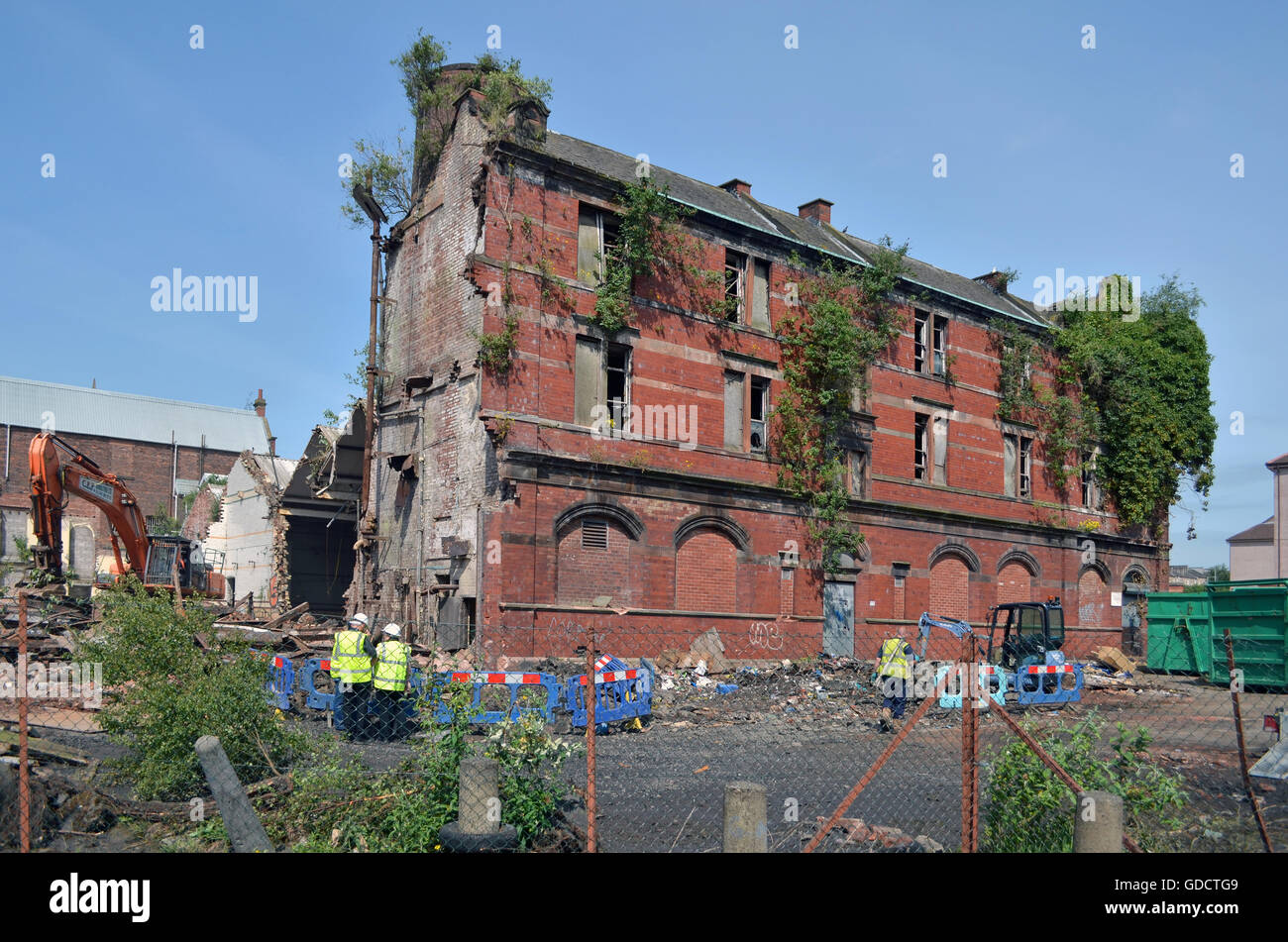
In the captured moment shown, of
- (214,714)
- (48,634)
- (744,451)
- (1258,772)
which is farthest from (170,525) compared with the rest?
(1258,772)

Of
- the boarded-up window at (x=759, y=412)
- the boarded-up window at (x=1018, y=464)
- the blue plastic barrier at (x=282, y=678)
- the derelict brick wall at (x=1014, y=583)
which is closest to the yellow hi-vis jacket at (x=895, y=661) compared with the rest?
the boarded-up window at (x=759, y=412)

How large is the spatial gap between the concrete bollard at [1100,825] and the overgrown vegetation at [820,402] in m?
19.0

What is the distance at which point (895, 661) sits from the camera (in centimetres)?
1691

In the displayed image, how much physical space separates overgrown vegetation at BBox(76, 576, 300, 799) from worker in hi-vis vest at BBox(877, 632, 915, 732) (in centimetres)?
1050

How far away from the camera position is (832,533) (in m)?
25.0

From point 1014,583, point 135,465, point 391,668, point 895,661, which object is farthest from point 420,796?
point 135,465

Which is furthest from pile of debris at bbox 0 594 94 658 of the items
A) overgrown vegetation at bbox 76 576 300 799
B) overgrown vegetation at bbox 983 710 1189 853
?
overgrown vegetation at bbox 983 710 1189 853

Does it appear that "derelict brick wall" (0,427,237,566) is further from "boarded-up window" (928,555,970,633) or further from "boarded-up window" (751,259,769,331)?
"boarded-up window" (928,555,970,633)

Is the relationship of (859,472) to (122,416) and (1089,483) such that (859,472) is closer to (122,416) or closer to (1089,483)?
(1089,483)

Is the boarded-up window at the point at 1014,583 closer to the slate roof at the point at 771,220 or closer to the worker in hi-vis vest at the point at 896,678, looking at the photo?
the slate roof at the point at 771,220

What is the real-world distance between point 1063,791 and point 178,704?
6973mm

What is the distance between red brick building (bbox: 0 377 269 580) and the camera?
51219mm

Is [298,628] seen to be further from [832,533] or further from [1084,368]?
[1084,368]

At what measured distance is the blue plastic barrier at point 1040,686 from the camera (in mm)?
18641
